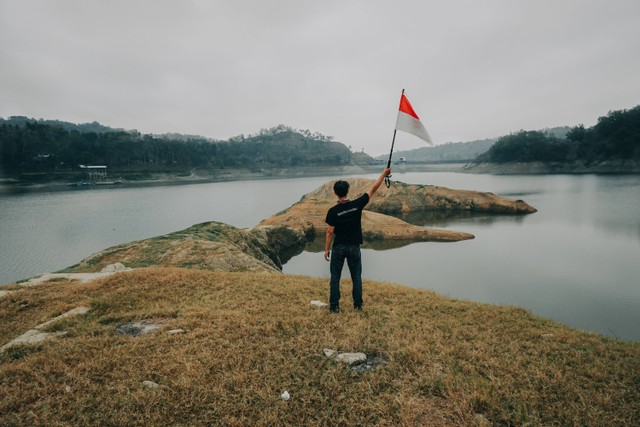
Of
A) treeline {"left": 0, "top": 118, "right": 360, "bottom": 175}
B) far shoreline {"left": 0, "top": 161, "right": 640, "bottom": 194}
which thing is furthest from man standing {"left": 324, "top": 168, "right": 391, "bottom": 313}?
treeline {"left": 0, "top": 118, "right": 360, "bottom": 175}

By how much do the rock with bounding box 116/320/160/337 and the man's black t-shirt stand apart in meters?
4.35

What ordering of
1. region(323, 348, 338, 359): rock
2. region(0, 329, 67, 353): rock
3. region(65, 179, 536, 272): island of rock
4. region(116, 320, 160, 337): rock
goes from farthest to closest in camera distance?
region(65, 179, 536, 272): island of rock, region(116, 320, 160, 337): rock, region(0, 329, 67, 353): rock, region(323, 348, 338, 359): rock

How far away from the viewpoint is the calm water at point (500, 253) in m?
13.6

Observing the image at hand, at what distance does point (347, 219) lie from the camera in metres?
6.87

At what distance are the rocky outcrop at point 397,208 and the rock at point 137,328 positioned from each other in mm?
22710

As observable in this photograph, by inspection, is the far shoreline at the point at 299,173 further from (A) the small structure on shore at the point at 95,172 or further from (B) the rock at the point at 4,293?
(B) the rock at the point at 4,293

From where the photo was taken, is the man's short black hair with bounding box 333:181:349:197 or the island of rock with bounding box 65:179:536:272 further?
the island of rock with bounding box 65:179:536:272

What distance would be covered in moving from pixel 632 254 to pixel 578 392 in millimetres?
22044

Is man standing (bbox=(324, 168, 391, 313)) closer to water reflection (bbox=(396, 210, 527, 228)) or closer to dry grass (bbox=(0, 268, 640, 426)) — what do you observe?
dry grass (bbox=(0, 268, 640, 426))

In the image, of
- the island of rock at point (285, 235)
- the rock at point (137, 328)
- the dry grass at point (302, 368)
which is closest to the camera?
the dry grass at point (302, 368)

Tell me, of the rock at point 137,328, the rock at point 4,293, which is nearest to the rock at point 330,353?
the rock at point 137,328

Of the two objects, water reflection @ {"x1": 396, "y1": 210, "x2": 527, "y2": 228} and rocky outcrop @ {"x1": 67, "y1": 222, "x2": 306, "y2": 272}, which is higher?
rocky outcrop @ {"x1": 67, "y1": 222, "x2": 306, "y2": 272}

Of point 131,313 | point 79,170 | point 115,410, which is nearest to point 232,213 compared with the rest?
point 131,313

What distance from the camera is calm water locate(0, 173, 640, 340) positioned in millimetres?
13576
